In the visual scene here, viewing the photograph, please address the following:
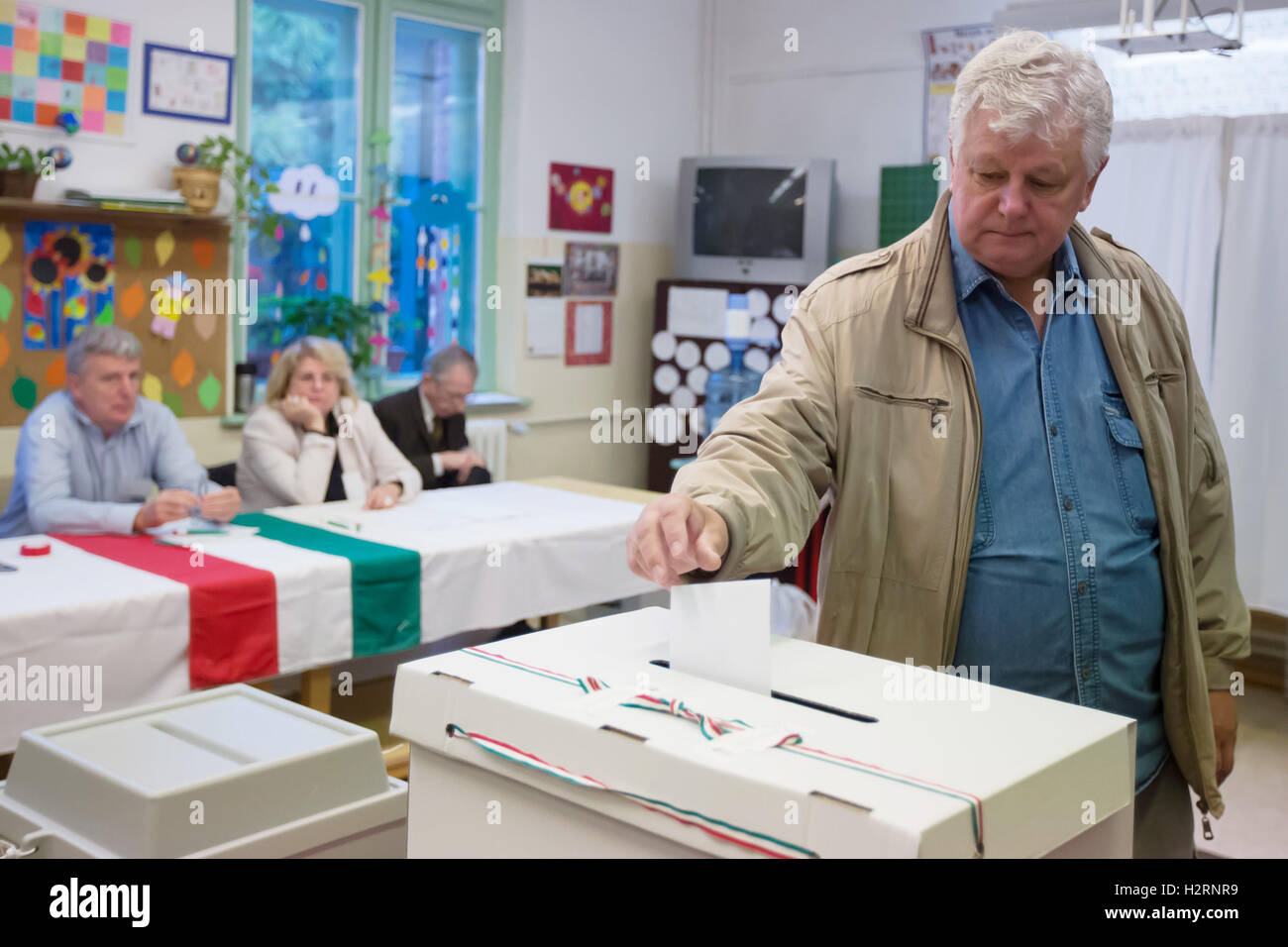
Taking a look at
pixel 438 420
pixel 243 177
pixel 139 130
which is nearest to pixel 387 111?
pixel 243 177

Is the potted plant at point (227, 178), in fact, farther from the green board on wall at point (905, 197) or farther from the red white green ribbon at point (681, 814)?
the red white green ribbon at point (681, 814)

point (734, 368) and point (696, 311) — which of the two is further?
point (696, 311)

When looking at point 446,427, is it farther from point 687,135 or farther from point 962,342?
point 962,342

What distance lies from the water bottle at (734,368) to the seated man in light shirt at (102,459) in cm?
309

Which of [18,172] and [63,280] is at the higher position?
[18,172]

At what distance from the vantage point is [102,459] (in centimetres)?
348

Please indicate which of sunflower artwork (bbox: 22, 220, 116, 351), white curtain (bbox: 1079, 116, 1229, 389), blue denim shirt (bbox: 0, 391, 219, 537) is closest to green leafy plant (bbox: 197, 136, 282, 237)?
sunflower artwork (bbox: 22, 220, 116, 351)

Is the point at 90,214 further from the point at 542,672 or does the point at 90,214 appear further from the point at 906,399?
the point at 542,672

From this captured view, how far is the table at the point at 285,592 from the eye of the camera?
246 centimetres

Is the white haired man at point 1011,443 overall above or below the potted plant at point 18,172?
below

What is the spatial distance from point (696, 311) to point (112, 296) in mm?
2780

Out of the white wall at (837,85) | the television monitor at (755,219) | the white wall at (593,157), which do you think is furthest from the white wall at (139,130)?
the white wall at (837,85)

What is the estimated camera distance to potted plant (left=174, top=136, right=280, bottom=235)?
4711 millimetres
